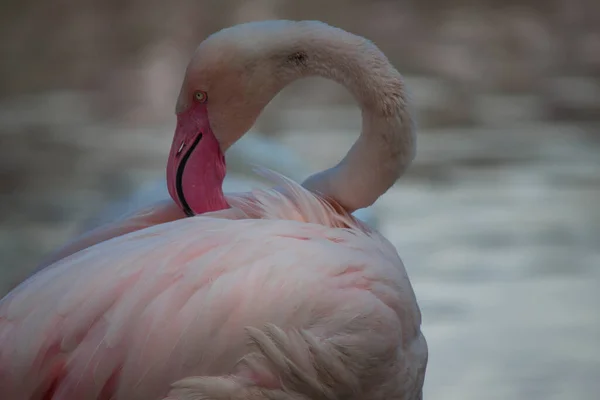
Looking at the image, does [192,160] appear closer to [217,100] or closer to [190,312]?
[217,100]

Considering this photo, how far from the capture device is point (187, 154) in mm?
1756

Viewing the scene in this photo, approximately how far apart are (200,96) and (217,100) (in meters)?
0.04

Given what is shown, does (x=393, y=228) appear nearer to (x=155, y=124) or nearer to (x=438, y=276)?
(x=438, y=276)

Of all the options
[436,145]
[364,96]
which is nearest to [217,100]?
[364,96]

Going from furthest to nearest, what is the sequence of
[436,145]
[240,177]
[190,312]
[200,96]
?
[436,145] → [240,177] → [200,96] → [190,312]

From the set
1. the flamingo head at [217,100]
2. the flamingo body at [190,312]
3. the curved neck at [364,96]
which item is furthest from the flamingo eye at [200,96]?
the flamingo body at [190,312]

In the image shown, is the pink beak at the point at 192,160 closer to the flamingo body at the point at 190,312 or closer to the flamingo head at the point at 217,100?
the flamingo head at the point at 217,100

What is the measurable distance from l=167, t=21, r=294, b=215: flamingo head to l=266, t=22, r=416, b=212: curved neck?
0.10 ft

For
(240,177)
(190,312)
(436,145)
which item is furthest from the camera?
(436,145)

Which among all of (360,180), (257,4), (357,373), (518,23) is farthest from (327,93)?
(357,373)

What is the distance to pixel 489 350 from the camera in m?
2.38

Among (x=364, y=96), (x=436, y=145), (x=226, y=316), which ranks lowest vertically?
(x=226, y=316)

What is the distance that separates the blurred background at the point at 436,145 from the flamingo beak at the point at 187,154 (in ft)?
1.05

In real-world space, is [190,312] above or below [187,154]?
below
